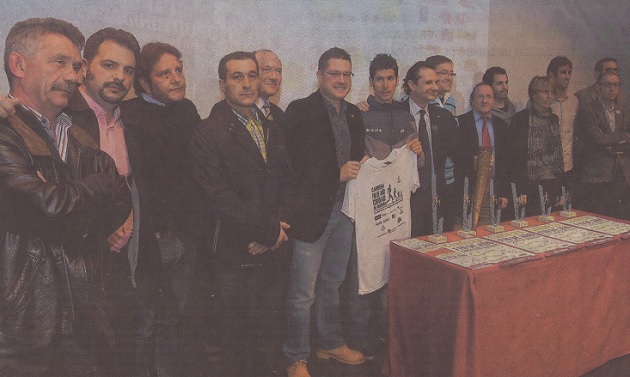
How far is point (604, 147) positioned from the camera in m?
4.27

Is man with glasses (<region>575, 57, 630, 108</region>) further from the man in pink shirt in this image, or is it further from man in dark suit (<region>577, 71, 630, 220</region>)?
the man in pink shirt

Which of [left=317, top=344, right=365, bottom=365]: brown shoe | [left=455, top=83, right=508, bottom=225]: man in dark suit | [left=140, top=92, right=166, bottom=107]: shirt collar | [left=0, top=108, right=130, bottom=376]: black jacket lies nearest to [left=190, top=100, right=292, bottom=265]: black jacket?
[left=140, top=92, right=166, bottom=107]: shirt collar

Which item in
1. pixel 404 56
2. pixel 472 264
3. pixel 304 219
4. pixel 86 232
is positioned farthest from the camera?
pixel 404 56

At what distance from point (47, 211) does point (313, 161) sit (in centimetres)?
141

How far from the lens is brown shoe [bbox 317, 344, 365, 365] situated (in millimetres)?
2725

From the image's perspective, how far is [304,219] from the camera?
258 centimetres

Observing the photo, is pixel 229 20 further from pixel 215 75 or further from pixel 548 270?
pixel 548 270

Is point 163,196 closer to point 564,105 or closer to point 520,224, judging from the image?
point 520,224

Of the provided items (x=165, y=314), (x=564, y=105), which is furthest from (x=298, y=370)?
(x=564, y=105)

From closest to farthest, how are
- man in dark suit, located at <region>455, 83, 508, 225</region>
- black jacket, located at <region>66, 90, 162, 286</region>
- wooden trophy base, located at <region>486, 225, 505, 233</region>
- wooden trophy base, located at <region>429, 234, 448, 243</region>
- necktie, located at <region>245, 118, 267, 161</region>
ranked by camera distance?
black jacket, located at <region>66, 90, 162, 286</region> < necktie, located at <region>245, 118, 267, 161</region> < wooden trophy base, located at <region>429, 234, 448, 243</region> < wooden trophy base, located at <region>486, 225, 505, 233</region> < man in dark suit, located at <region>455, 83, 508, 225</region>

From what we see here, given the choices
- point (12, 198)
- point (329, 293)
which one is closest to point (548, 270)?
point (329, 293)

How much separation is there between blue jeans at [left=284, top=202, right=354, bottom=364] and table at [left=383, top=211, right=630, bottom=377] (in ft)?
1.20

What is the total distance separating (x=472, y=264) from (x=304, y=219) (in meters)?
0.85

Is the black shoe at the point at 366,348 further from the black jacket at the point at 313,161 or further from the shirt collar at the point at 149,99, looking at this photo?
the shirt collar at the point at 149,99
